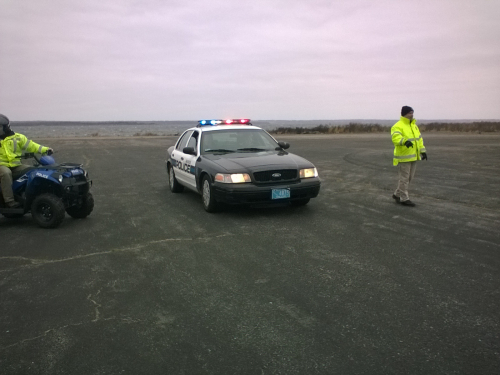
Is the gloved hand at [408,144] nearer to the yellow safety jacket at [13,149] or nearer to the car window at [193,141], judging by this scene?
the car window at [193,141]

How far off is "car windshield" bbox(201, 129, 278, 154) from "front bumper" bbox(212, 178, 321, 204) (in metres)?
1.40

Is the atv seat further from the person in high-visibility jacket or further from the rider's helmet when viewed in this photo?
the person in high-visibility jacket

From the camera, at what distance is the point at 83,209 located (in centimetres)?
782

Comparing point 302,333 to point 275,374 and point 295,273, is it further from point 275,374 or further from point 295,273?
point 295,273

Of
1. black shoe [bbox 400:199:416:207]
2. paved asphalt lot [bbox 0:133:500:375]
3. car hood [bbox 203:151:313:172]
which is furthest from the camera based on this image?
black shoe [bbox 400:199:416:207]

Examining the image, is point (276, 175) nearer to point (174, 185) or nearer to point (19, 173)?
point (174, 185)

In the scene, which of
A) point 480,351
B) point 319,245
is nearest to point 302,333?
point 480,351

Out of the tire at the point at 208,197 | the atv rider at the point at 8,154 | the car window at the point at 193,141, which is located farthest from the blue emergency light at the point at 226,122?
the atv rider at the point at 8,154

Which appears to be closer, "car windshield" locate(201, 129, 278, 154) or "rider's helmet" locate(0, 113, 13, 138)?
"rider's helmet" locate(0, 113, 13, 138)

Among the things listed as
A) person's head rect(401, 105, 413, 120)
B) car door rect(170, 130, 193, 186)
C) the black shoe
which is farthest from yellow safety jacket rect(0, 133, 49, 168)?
person's head rect(401, 105, 413, 120)

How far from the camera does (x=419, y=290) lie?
14.2 ft

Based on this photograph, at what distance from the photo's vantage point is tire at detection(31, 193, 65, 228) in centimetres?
705

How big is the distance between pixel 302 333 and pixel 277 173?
4.58 meters

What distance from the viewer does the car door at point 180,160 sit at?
967 centimetres
